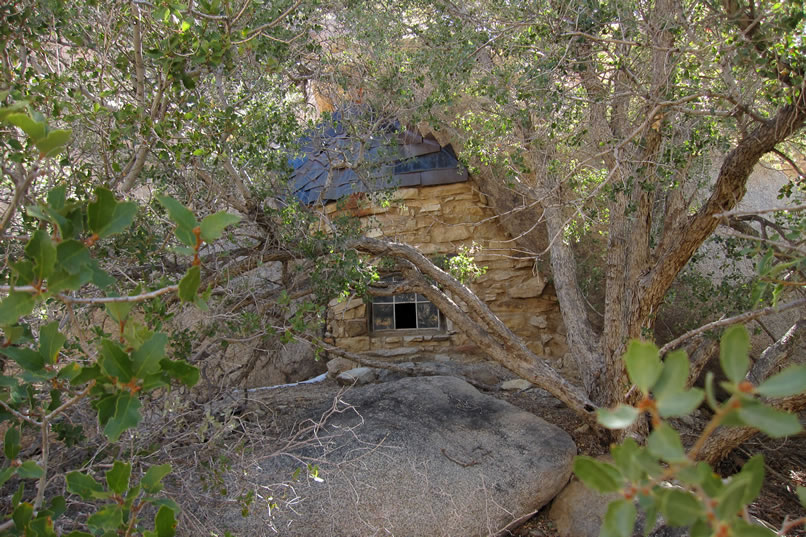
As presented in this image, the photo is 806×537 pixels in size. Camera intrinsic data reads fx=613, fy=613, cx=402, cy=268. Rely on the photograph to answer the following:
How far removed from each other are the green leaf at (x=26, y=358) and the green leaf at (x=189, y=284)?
54 centimetres

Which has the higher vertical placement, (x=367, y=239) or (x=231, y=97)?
(x=231, y=97)

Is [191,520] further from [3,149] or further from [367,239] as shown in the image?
[367,239]

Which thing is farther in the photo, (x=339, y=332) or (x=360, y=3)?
(x=339, y=332)

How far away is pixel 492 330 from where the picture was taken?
464cm

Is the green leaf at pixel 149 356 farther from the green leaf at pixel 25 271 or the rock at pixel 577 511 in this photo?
the rock at pixel 577 511

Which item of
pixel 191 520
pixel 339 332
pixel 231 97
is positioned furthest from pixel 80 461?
pixel 339 332

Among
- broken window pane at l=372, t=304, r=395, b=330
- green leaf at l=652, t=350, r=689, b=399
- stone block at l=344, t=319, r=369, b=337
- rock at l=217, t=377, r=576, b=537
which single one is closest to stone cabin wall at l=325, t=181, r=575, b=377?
stone block at l=344, t=319, r=369, b=337

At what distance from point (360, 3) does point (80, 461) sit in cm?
409

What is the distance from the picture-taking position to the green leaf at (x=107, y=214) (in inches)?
49.6

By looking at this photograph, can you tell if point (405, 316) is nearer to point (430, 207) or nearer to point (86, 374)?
point (430, 207)

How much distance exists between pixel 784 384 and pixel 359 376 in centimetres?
534

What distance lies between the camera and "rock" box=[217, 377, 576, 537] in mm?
3578

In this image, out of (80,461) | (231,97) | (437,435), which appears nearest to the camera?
(80,461)

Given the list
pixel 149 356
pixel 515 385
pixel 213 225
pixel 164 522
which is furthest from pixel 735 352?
pixel 515 385
